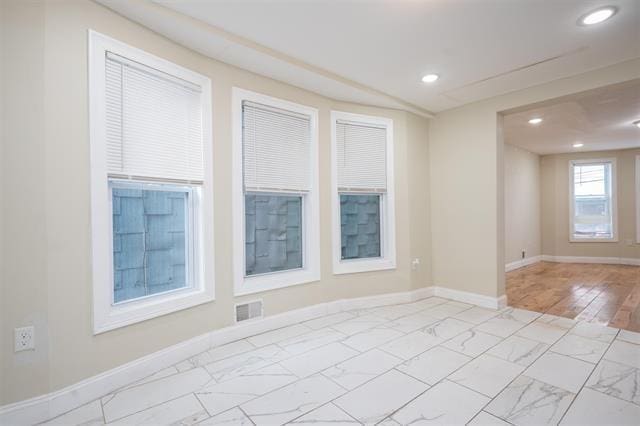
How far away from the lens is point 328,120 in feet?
11.9

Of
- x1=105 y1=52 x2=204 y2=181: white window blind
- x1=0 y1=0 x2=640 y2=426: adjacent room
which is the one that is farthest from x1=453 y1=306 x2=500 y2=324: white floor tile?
x1=105 y1=52 x2=204 y2=181: white window blind

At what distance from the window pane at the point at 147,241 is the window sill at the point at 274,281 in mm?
536

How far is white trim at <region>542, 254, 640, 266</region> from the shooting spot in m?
6.68

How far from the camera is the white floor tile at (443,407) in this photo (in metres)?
1.78

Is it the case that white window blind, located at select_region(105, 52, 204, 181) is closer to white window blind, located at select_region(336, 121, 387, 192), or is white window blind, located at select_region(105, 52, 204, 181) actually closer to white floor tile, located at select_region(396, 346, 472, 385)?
white window blind, located at select_region(336, 121, 387, 192)

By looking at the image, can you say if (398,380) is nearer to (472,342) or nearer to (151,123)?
(472,342)

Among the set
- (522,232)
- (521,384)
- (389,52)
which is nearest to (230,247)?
(389,52)

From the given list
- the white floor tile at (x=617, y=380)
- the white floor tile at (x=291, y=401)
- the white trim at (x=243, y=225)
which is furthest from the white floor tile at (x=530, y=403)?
the white trim at (x=243, y=225)

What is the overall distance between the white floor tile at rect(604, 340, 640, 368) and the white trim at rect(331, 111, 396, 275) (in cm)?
211

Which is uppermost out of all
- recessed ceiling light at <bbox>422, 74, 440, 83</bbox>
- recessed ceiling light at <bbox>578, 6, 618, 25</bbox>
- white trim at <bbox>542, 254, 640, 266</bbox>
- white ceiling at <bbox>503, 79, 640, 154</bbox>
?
recessed ceiling light at <bbox>422, 74, 440, 83</bbox>

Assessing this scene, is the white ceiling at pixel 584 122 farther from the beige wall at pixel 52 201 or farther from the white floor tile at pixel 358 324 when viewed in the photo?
the beige wall at pixel 52 201

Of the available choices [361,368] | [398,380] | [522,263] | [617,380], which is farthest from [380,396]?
[522,263]

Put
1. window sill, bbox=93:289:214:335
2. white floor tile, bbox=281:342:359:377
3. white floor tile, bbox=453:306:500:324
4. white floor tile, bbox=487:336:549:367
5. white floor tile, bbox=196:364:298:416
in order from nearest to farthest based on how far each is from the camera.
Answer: white floor tile, bbox=196:364:298:416 < window sill, bbox=93:289:214:335 < white floor tile, bbox=281:342:359:377 < white floor tile, bbox=487:336:549:367 < white floor tile, bbox=453:306:500:324

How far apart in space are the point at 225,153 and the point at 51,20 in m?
1.36
